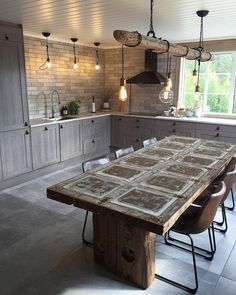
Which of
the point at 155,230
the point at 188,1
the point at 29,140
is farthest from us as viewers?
the point at 29,140

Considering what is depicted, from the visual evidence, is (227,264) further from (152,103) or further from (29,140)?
(152,103)

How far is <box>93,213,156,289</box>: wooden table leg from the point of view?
2.01 meters

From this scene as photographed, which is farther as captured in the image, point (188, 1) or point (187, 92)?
point (187, 92)

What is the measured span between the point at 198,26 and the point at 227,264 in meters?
3.12

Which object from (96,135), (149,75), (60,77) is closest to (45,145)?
(96,135)

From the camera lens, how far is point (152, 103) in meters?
5.87

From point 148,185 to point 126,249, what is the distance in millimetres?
531

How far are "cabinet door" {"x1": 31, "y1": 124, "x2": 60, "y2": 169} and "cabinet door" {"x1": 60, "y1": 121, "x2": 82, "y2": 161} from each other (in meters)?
0.13

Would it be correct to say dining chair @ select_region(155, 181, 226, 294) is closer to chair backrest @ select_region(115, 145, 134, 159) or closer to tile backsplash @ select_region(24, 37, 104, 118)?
chair backrest @ select_region(115, 145, 134, 159)

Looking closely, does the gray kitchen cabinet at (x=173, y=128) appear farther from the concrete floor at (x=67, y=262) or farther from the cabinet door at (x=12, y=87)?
the cabinet door at (x=12, y=87)

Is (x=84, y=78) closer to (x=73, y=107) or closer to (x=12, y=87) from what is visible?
(x=73, y=107)

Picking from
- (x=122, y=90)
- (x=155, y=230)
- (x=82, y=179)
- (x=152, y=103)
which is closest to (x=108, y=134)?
(x=152, y=103)

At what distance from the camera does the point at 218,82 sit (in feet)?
16.8

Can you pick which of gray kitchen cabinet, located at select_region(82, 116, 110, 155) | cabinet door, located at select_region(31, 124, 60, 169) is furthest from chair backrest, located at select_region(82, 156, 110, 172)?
gray kitchen cabinet, located at select_region(82, 116, 110, 155)
